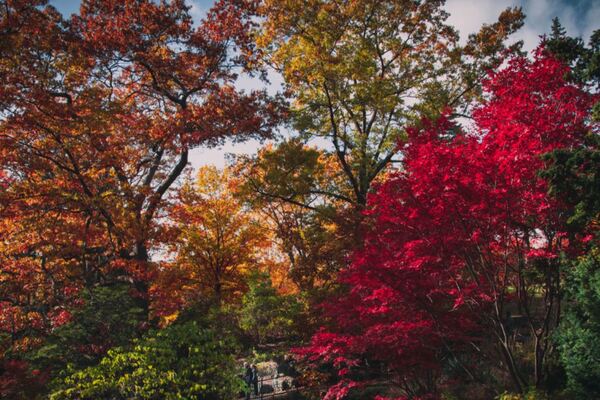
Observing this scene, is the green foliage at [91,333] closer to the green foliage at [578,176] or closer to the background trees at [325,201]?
the background trees at [325,201]

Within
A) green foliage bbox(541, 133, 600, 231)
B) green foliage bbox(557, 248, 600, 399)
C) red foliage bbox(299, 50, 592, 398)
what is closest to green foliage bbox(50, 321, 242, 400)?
red foliage bbox(299, 50, 592, 398)

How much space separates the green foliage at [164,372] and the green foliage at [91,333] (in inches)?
21.2

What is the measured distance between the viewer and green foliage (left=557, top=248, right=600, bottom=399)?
6.00 meters

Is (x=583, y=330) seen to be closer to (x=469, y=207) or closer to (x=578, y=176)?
(x=578, y=176)

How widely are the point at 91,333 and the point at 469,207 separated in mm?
9322

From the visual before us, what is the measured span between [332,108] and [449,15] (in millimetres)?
5768

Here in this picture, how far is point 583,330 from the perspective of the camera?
6152 millimetres

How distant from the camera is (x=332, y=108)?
15.0 m

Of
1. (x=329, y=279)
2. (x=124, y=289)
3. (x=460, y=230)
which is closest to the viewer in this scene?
(x=460, y=230)

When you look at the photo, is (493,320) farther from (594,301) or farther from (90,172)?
(90,172)

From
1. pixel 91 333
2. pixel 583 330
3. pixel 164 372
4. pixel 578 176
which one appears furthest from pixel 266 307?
pixel 578 176

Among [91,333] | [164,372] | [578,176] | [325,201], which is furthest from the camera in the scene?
[325,201]

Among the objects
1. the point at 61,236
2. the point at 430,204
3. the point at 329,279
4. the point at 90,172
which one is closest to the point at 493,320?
the point at 430,204

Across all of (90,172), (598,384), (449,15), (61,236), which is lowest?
(598,384)
